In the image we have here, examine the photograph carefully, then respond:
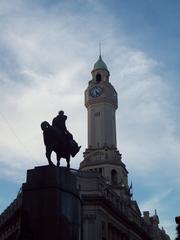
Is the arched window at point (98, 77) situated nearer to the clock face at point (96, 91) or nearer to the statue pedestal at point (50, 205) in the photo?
the clock face at point (96, 91)

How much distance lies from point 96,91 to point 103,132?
868 cm

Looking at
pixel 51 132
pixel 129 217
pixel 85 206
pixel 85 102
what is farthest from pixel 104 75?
pixel 51 132

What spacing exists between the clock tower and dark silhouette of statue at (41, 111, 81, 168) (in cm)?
5500

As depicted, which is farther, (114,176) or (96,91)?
(96,91)

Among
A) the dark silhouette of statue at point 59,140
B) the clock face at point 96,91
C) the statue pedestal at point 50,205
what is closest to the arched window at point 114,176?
the clock face at point 96,91

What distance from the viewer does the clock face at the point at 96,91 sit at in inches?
3435

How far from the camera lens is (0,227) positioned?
70.6 meters

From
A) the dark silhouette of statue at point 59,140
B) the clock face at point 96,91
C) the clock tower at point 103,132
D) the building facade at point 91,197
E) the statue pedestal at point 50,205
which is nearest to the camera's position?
the statue pedestal at point 50,205

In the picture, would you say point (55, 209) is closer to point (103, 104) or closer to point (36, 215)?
point (36, 215)

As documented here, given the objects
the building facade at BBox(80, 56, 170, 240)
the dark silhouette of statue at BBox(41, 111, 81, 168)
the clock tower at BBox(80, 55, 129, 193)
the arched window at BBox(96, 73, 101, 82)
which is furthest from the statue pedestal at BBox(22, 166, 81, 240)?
the arched window at BBox(96, 73, 101, 82)

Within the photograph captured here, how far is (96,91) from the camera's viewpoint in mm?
87750

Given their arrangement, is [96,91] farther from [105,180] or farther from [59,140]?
[59,140]

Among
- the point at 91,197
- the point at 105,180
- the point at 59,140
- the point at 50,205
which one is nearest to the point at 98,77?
the point at 105,180

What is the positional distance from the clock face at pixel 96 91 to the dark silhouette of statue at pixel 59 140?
65655 mm
